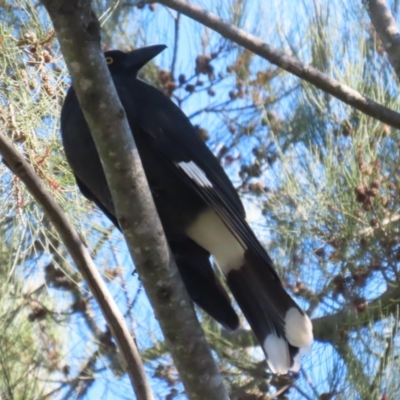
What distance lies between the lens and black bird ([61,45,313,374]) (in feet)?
6.41

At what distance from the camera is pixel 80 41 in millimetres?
1422

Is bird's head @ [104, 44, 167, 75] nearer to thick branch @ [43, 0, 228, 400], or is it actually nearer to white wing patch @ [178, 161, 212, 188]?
white wing patch @ [178, 161, 212, 188]

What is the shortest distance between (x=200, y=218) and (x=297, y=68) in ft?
1.46

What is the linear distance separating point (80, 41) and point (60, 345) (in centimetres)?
164

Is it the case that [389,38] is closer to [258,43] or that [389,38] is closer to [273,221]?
[258,43]

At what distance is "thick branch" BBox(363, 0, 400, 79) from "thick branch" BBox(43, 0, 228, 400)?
0.81 m

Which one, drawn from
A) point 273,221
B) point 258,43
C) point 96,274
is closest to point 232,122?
point 273,221

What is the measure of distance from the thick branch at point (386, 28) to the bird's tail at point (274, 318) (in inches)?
21.8

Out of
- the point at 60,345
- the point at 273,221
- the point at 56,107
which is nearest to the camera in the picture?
the point at 56,107

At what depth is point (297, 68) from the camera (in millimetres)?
2164

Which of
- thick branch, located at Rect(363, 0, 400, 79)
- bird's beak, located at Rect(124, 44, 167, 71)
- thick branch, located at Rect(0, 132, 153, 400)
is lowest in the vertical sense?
thick branch, located at Rect(0, 132, 153, 400)

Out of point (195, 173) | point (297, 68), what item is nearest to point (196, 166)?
point (195, 173)

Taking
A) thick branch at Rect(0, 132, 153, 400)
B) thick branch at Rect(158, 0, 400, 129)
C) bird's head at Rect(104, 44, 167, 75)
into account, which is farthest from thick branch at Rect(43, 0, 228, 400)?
bird's head at Rect(104, 44, 167, 75)

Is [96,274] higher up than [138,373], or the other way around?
[96,274]
